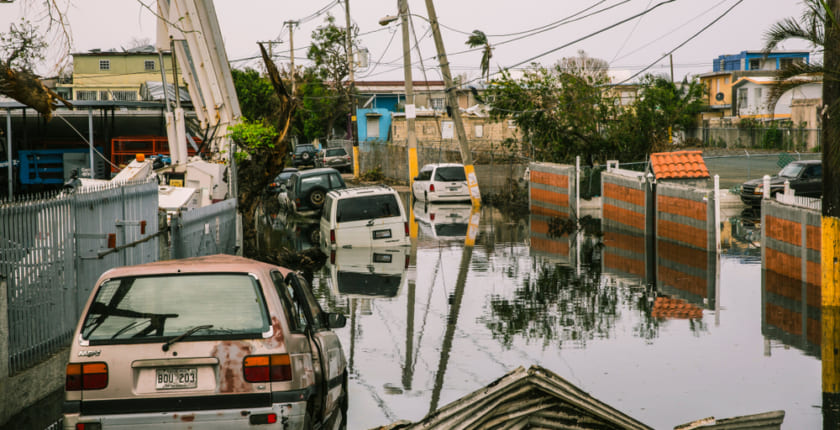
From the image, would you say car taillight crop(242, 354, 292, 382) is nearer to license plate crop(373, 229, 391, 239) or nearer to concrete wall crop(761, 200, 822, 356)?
concrete wall crop(761, 200, 822, 356)

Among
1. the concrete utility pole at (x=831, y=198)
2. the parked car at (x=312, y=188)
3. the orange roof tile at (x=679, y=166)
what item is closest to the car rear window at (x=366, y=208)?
the orange roof tile at (x=679, y=166)

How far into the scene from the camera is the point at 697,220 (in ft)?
74.9

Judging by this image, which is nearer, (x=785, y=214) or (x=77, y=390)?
(x=77, y=390)

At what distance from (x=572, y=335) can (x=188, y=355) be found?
7640 mm

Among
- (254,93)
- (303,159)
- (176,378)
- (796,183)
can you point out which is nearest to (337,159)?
(303,159)

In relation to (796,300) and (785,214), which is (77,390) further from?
(785,214)

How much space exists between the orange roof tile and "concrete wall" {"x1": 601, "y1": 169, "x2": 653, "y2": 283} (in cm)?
70

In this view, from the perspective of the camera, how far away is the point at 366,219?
24.0m

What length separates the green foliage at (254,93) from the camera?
7038 cm

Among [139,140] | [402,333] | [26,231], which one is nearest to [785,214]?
[402,333]

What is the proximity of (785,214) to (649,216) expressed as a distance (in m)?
8.67

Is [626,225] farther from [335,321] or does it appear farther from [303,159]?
[303,159]

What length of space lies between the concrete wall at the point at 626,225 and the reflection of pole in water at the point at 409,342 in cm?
499

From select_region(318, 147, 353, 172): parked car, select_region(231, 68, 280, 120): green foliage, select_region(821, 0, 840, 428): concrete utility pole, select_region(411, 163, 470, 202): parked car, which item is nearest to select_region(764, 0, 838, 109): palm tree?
select_region(821, 0, 840, 428): concrete utility pole
